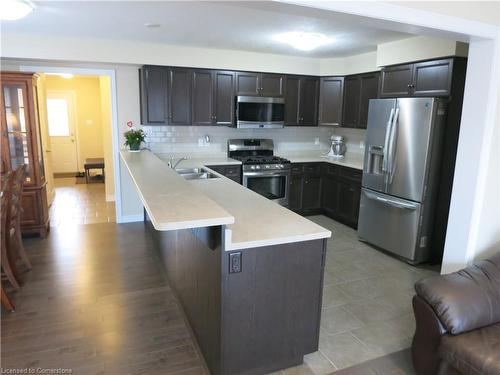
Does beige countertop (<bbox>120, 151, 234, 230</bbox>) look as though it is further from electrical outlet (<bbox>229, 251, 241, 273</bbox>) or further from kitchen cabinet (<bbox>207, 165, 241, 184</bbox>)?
kitchen cabinet (<bbox>207, 165, 241, 184</bbox>)

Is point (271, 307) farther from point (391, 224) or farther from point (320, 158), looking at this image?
point (320, 158)

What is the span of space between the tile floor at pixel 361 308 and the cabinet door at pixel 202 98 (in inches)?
98.5

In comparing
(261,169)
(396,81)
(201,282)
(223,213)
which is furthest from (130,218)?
(396,81)

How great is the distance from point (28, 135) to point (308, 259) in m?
3.98

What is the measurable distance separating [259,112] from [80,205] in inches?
139

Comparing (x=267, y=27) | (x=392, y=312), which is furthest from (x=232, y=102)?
(x=392, y=312)

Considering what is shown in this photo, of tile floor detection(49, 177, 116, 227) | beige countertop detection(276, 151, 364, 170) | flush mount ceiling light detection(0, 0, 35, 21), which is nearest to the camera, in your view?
flush mount ceiling light detection(0, 0, 35, 21)

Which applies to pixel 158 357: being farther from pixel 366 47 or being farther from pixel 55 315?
pixel 366 47

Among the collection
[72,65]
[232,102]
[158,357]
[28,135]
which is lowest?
[158,357]

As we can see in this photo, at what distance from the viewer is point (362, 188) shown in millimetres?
4566

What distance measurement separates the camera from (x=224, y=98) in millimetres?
5227

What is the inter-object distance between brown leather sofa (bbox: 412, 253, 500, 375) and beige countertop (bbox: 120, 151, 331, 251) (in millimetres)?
725

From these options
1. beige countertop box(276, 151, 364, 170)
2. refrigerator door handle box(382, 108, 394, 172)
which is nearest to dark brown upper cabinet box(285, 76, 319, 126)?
beige countertop box(276, 151, 364, 170)

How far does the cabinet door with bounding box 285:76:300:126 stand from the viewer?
555 cm
